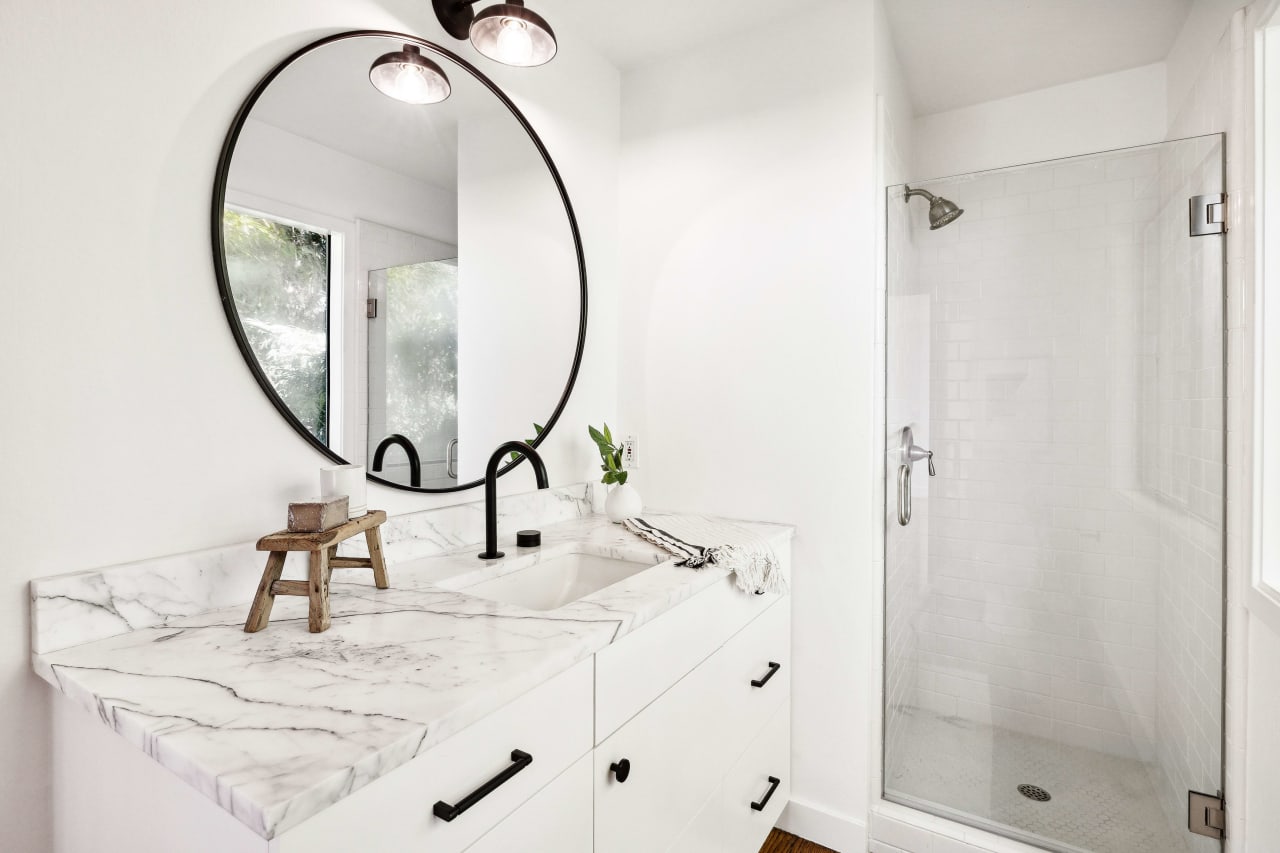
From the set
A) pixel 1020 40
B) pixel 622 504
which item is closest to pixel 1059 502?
pixel 622 504

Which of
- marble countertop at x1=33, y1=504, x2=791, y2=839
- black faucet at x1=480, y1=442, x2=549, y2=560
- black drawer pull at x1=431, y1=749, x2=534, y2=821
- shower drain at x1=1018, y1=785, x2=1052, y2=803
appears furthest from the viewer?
shower drain at x1=1018, y1=785, x2=1052, y2=803

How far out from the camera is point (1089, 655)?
1.72 m

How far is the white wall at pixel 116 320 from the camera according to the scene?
914 millimetres

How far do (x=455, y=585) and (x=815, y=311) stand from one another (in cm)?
125

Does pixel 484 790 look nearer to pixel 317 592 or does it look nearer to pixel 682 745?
pixel 317 592

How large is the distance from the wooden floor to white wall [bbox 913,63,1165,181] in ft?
7.85

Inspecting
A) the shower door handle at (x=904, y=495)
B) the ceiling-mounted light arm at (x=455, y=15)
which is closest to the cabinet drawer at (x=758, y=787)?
the shower door handle at (x=904, y=495)

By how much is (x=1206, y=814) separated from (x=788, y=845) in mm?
1030

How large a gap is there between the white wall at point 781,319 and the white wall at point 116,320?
45.3 inches

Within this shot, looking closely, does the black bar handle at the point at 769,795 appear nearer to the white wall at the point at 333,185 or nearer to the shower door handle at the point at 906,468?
the shower door handle at the point at 906,468

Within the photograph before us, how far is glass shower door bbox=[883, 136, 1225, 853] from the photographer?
1.56 metres

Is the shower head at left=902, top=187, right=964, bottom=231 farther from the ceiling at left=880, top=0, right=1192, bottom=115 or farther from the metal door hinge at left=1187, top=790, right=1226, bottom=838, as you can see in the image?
the metal door hinge at left=1187, top=790, right=1226, bottom=838

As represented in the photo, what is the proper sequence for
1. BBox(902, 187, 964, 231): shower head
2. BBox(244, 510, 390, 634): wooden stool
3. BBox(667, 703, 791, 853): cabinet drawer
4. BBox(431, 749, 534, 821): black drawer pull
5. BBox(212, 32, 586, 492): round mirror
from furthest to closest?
BBox(902, 187, 964, 231): shower head → BBox(667, 703, 791, 853): cabinet drawer → BBox(212, 32, 586, 492): round mirror → BBox(244, 510, 390, 634): wooden stool → BBox(431, 749, 534, 821): black drawer pull

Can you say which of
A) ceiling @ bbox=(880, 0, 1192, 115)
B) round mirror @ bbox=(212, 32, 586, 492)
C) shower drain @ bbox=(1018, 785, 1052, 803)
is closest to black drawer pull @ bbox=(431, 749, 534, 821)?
round mirror @ bbox=(212, 32, 586, 492)
